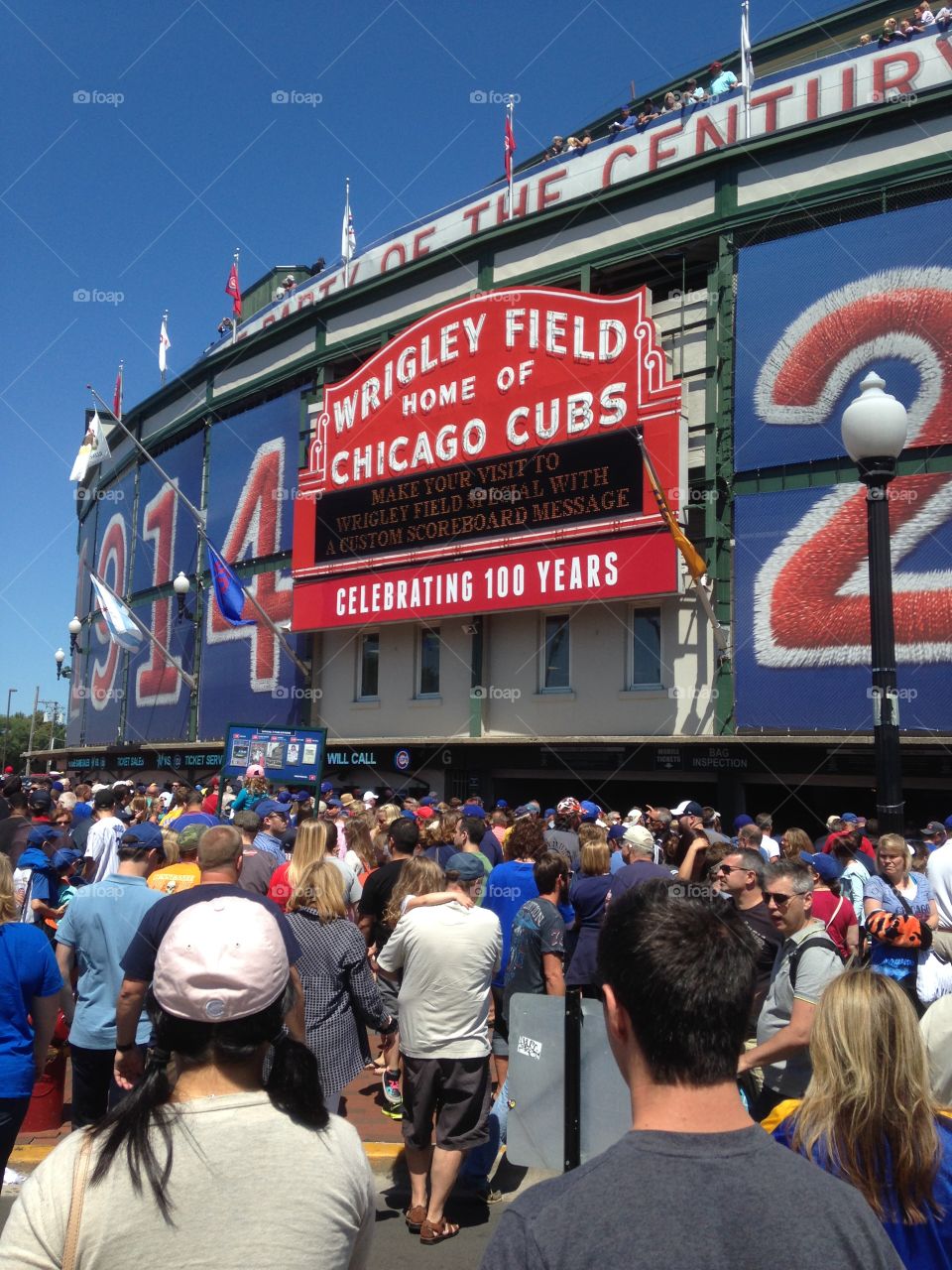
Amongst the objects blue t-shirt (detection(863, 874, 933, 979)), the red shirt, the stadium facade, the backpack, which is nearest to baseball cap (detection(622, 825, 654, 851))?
blue t-shirt (detection(863, 874, 933, 979))

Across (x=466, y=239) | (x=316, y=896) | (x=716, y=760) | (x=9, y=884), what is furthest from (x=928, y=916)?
(x=466, y=239)

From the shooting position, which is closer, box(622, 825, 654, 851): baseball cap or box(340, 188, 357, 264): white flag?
box(622, 825, 654, 851): baseball cap

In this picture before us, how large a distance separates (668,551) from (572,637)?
3485mm

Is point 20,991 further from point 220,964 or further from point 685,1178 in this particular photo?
point 685,1178

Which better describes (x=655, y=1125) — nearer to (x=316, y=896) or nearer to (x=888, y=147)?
(x=316, y=896)

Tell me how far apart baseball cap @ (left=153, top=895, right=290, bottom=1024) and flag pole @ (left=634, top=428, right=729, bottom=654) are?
16946 millimetres

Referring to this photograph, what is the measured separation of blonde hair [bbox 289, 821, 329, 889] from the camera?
717 cm

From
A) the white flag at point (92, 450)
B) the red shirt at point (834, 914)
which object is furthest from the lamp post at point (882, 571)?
the white flag at point (92, 450)

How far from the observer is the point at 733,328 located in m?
20.2

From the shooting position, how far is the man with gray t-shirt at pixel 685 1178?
5.68 feet

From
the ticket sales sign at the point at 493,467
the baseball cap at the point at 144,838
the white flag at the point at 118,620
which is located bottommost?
the baseball cap at the point at 144,838

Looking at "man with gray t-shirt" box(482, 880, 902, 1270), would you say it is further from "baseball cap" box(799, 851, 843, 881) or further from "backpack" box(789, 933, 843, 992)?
"baseball cap" box(799, 851, 843, 881)

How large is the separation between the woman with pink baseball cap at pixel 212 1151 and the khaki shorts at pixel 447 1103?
376 cm

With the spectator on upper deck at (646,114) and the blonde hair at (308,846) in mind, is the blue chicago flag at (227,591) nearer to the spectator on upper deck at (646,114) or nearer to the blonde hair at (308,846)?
the spectator on upper deck at (646,114)
